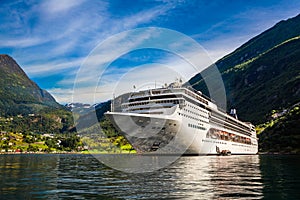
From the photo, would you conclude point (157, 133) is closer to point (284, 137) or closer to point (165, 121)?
point (165, 121)

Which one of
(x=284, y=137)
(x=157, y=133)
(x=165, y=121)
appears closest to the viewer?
(x=165, y=121)

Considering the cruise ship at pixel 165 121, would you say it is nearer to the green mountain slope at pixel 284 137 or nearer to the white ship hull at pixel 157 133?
the white ship hull at pixel 157 133

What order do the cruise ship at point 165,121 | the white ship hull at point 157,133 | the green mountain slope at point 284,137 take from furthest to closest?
1. the green mountain slope at point 284,137
2. the cruise ship at point 165,121
3. the white ship hull at point 157,133

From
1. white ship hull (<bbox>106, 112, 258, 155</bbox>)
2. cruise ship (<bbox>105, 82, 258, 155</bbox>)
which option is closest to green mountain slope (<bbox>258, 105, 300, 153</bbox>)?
cruise ship (<bbox>105, 82, 258, 155</bbox>)

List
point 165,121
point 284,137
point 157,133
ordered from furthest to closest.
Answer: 1. point 284,137
2. point 157,133
3. point 165,121

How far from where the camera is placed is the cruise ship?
55.6 metres

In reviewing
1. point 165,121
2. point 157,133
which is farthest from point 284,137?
point 165,121

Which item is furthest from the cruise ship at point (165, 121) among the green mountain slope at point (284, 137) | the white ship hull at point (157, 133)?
the green mountain slope at point (284, 137)

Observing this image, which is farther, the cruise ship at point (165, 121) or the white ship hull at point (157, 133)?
the cruise ship at point (165, 121)

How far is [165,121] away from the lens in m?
55.7

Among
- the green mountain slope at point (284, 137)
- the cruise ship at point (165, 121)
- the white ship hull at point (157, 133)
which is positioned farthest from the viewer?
the green mountain slope at point (284, 137)

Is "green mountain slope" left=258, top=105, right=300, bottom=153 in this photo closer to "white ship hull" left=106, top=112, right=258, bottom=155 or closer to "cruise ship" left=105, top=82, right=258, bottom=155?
"cruise ship" left=105, top=82, right=258, bottom=155

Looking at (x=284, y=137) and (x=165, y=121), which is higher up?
(x=284, y=137)

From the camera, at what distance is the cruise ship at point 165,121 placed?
55625 mm
